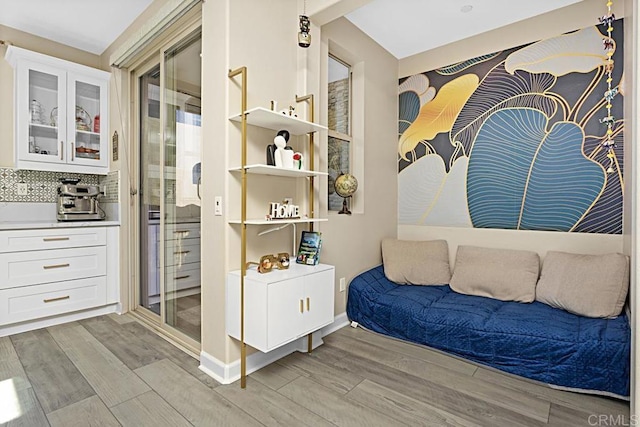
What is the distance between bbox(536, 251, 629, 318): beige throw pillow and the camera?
2.14m

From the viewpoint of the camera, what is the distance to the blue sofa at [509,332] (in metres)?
1.81

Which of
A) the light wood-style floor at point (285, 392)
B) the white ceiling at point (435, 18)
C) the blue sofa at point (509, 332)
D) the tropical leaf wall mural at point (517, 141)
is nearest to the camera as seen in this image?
the light wood-style floor at point (285, 392)

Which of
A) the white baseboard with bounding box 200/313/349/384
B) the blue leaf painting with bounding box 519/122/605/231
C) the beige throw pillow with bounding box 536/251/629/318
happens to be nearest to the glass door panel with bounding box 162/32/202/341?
the white baseboard with bounding box 200/313/349/384

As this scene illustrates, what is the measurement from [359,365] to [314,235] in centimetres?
90

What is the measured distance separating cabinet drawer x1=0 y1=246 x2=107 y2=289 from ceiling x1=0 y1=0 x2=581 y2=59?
203cm

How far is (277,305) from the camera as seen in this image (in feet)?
6.07

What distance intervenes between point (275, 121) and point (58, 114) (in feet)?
8.02

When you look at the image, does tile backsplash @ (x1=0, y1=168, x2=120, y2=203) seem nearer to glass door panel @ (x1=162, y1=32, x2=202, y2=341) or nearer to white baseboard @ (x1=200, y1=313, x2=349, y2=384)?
glass door panel @ (x1=162, y1=32, x2=202, y2=341)

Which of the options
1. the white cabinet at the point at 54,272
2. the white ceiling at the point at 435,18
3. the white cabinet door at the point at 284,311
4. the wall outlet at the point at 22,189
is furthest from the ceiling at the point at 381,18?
the white cabinet door at the point at 284,311

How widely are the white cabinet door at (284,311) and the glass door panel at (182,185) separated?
2.67ft

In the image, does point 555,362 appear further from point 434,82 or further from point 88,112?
point 88,112

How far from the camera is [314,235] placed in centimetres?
226

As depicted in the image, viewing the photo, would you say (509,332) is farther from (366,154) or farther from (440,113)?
(440,113)

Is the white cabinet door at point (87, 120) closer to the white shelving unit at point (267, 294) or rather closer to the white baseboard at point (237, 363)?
the white shelving unit at point (267, 294)
